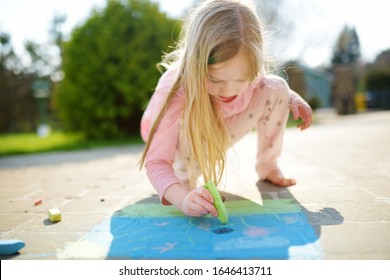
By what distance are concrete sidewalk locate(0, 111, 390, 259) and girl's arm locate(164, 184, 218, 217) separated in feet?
0.99

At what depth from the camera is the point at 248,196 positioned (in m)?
1.97

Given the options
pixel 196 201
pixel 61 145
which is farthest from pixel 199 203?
pixel 61 145

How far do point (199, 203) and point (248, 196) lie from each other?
0.56m

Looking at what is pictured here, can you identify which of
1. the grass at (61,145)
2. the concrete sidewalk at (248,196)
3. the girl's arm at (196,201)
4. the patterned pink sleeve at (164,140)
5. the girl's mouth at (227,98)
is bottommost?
the grass at (61,145)

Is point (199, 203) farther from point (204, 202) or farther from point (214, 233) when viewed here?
point (214, 233)

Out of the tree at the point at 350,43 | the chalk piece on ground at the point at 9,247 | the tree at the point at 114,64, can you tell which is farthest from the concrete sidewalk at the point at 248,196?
the tree at the point at 114,64

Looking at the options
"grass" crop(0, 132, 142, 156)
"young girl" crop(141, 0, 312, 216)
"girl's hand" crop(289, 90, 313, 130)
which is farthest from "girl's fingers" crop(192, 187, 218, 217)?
"grass" crop(0, 132, 142, 156)

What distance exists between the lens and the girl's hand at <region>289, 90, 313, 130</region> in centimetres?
196

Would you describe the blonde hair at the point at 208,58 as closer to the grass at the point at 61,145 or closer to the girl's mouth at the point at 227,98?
the girl's mouth at the point at 227,98

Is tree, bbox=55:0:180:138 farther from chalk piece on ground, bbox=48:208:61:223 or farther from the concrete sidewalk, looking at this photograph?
chalk piece on ground, bbox=48:208:61:223

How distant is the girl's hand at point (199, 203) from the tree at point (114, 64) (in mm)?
5669

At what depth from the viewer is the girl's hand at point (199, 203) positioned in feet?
4.80
